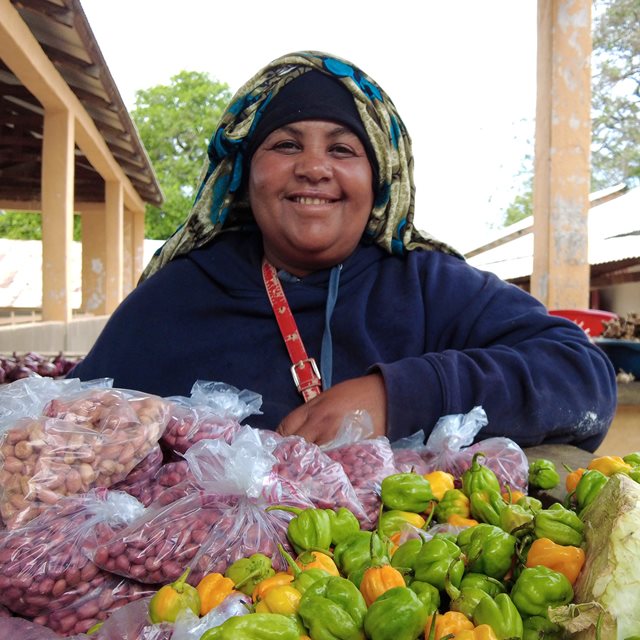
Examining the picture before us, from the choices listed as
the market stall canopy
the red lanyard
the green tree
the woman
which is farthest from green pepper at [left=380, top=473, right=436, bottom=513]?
the green tree

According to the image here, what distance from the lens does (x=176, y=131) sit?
3169cm

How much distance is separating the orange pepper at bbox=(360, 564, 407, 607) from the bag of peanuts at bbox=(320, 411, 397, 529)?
34 centimetres

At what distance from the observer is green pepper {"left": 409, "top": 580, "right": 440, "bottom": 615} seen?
0.90 m

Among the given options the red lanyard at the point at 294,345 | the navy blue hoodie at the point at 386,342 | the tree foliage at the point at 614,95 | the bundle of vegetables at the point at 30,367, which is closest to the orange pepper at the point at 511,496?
the navy blue hoodie at the point at 386,342

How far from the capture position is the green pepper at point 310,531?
1.04 m

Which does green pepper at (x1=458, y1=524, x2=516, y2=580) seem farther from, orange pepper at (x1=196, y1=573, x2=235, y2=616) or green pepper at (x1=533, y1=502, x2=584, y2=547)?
orange pepper at (x1=196, y1=573, x2=235, y2=616)

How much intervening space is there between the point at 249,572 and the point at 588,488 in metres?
0.64

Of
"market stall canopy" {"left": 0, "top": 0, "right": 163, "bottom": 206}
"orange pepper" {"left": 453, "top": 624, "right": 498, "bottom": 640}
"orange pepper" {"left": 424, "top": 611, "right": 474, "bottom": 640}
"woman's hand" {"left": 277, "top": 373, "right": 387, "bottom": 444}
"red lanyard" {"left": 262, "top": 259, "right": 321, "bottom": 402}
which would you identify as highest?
"market stall canopy" {"left": 0, "top": 0, "right": 163, "bottom": 206}

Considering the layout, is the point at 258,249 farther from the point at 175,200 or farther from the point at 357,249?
the point at 175,200

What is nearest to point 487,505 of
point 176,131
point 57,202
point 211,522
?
point 211,522

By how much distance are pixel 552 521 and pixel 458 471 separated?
0.43m

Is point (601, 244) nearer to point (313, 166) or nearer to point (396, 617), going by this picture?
point (313, 166)

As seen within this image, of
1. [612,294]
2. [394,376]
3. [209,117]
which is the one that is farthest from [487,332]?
[209,117]

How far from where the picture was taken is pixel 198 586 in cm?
98
